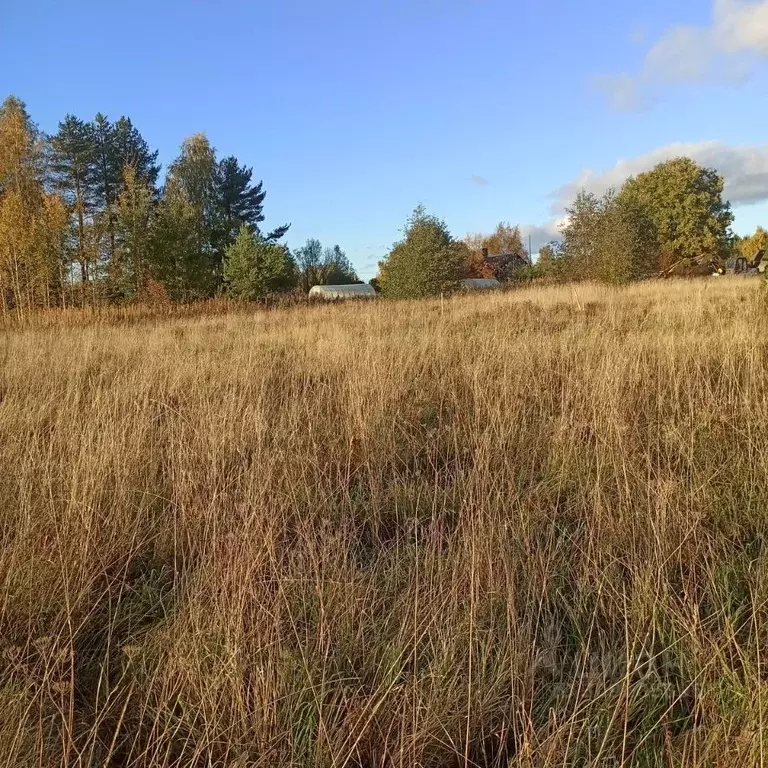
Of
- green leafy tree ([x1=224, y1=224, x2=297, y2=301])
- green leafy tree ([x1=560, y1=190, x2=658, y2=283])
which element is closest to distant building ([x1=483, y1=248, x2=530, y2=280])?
green leafy tree ([x1=560, y1=190, x2=658, y2=283])

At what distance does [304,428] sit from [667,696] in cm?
257

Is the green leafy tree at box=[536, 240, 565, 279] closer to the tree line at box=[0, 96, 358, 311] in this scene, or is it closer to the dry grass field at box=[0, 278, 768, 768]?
the tree line at box=[0, 96, 358, 311]

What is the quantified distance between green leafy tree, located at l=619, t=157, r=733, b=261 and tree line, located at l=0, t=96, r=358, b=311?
91.6ft

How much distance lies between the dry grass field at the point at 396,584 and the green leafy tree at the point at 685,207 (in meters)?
40.7

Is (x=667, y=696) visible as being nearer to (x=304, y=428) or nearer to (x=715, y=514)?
(x=715, y=514)

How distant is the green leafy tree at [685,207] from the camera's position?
38.6 metres

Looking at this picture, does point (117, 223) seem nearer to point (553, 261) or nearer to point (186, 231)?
point (186, 231)

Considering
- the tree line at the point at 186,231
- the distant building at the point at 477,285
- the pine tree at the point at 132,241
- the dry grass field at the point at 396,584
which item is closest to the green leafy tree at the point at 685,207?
the tree line at the point at 186,231

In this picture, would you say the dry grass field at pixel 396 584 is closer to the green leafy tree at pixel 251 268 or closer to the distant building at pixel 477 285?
the distant building at pixel 477 285

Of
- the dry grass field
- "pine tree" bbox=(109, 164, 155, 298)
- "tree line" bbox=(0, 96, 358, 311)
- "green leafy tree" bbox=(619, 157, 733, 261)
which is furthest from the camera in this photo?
"green leafy tree" bbox=(619, 157, 733, 261)

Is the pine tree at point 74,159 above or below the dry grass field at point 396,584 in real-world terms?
above

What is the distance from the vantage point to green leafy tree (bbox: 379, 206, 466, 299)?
19.4m

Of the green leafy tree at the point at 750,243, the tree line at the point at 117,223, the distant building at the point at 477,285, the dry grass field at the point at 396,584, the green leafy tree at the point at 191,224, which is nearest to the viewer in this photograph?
the dry grass field at the point at 396,584

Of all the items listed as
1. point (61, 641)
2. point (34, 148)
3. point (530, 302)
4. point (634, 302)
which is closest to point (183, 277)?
point (34, 148)
